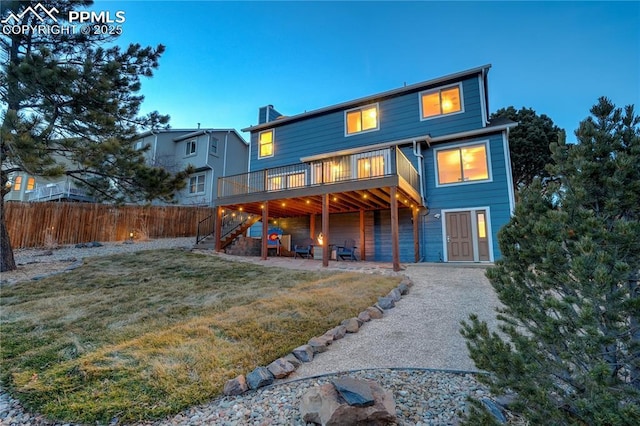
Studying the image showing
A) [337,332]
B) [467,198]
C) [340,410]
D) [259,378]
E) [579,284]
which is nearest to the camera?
[579,284]

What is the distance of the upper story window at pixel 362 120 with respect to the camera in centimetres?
1220

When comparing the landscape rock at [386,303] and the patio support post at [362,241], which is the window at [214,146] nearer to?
the patio support post at [362,241]

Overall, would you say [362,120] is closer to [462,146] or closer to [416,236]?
[462,146]

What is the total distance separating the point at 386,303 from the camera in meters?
5.25

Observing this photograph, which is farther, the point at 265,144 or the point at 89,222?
the point at 265,144

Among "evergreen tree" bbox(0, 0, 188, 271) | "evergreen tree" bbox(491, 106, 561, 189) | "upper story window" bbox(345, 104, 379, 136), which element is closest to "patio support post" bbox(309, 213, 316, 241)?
"upper story window" bbox(345, 104, 379, 136)

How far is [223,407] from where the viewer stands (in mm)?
2424

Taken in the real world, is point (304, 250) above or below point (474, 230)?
below

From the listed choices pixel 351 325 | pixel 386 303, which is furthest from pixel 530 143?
pixel 351 325

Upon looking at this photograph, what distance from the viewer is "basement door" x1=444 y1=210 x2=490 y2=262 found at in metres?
9.86

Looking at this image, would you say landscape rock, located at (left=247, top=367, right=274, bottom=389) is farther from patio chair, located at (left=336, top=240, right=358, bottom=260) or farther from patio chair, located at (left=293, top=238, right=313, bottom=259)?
patio chair, located at (left=293, top=238, right=313, bottom=259)

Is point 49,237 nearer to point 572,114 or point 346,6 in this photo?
point 346,6

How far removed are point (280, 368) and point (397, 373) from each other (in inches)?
46.0

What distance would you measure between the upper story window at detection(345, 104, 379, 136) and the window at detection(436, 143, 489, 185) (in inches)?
117
